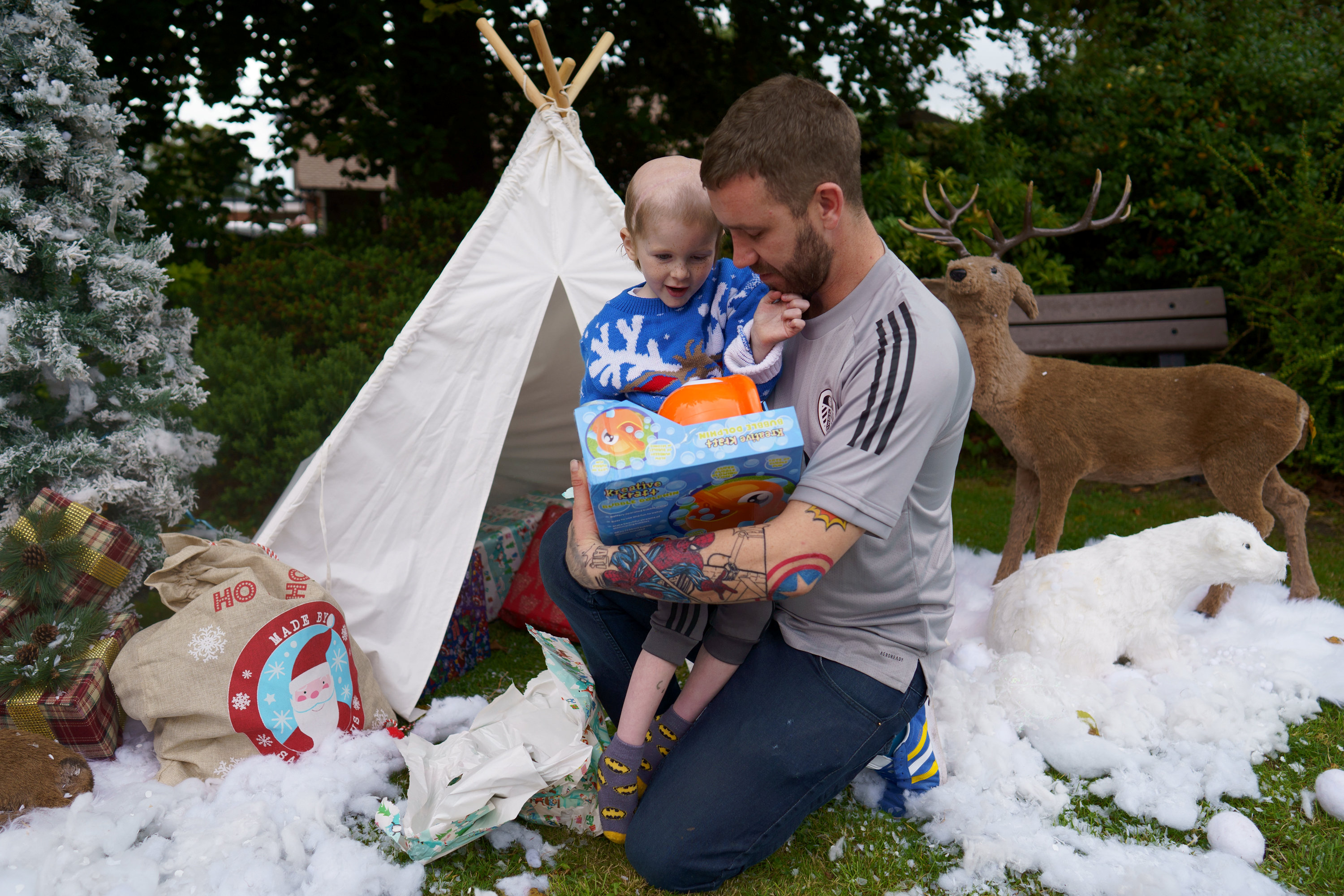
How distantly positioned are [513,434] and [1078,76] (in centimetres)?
548

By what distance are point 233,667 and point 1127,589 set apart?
2.88m

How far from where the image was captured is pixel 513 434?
4.18 meters

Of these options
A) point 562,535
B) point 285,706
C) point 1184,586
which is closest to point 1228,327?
point 1184,586

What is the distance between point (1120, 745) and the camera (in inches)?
102

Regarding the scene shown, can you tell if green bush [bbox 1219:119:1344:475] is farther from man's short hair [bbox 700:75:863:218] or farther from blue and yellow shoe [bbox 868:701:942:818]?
man's short hair [bbox 700:75:863:218]

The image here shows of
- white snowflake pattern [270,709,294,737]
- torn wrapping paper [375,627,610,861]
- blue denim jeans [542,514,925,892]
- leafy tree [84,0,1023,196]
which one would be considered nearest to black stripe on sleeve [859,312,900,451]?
blue denim jeans [542,514,925,892]

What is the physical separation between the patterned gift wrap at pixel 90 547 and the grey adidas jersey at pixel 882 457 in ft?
7.26

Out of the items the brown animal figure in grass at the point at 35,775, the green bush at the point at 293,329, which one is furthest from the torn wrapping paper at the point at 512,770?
the green bush at the point at 293,329

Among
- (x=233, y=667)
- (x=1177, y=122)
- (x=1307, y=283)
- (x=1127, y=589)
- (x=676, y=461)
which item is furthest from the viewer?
(x=1177, y=122)

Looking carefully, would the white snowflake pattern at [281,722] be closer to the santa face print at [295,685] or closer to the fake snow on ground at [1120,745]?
the santa face print at [295,685]

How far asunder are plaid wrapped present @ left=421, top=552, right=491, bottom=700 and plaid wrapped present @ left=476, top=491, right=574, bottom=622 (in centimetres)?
13

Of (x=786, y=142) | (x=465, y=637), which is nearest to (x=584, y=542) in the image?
(x=786, y=142)

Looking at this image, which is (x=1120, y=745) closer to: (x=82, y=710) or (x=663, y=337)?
(x=663, y=337)

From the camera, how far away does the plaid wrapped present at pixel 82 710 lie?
248 cm
